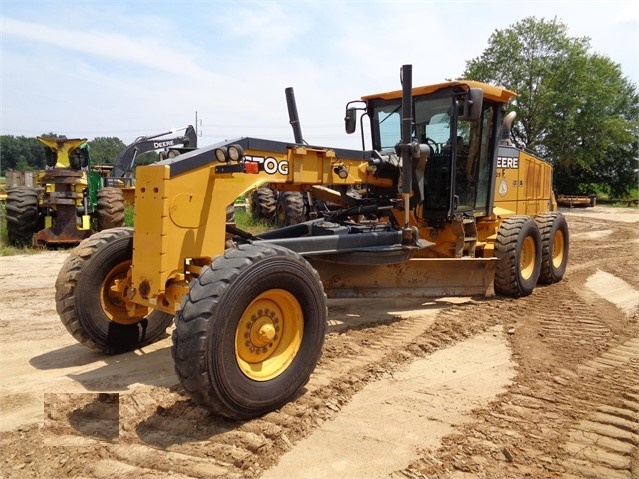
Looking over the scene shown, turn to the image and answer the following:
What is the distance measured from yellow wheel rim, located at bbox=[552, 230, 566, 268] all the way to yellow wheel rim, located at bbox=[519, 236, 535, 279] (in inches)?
44.1

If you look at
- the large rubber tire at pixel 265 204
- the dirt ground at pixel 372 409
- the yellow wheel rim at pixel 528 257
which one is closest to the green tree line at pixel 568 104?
the large rubber tire at pixel 265 204

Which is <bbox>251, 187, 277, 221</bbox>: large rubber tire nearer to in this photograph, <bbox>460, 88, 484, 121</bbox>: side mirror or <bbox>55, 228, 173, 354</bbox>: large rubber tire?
<bbox>460, 88, 484, 121</bbox>: side mirror

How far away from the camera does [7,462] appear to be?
2.84 meters

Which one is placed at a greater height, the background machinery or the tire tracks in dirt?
the background machinery

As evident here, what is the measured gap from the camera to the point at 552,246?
24.9ft

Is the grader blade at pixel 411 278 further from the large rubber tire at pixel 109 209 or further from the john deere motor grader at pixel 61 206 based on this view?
the john deere motor grader at pixel 61 206

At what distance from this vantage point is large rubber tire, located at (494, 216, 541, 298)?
6484mm

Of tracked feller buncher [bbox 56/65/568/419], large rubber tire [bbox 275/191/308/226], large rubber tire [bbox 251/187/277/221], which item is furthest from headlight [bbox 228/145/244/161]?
large rubber tire [bbox 251/187/277/221]

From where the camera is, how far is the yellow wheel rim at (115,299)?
4.28 meters

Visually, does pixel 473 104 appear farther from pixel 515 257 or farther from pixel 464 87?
pixel 515 257

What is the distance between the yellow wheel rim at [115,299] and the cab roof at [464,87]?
12.8ft

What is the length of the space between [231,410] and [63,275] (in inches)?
76.7

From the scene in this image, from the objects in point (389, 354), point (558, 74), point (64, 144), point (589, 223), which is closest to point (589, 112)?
point (558, 74)

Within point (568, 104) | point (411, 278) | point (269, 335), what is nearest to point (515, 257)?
point (411, 278)
